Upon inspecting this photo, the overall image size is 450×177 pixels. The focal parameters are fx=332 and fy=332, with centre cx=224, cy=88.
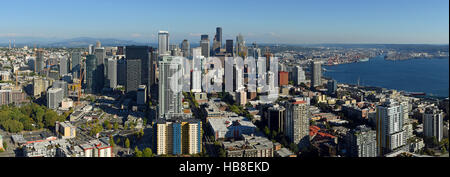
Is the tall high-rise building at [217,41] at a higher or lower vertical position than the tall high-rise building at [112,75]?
higher

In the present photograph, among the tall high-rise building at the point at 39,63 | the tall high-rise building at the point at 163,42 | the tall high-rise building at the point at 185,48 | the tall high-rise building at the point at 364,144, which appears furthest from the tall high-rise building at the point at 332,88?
the tall high-rise building at the point at 39,63

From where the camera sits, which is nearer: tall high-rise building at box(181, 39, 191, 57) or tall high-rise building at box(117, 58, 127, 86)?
tall high-rise building at box(117, 58, 127, 86)

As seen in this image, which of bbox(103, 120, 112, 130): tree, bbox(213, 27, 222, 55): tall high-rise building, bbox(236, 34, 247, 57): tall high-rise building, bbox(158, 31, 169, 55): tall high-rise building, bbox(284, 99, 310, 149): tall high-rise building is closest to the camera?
bbox(284, 99, 310, 149): tall high-rise building

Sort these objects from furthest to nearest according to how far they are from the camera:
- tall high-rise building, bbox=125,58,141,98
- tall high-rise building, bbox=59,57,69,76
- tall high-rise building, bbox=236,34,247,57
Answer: tall high-rise building, bbox=236,34,247,57 < tall high-rise building, bbox=59,57,69,76 < tall high-rise building, bbox=125,58,141,98

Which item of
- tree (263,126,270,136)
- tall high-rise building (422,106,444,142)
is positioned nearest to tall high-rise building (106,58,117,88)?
tree (263,126,270,136)

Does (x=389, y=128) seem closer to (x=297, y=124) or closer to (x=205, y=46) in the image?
(x=297, y=124)

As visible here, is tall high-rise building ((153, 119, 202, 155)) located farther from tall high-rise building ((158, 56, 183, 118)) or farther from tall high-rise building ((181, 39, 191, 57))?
tall high-rise building ((181, 39, 191, 57))

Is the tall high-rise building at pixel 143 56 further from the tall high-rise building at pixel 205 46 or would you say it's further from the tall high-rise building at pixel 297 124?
the tall high-rise building at pixel 297 124

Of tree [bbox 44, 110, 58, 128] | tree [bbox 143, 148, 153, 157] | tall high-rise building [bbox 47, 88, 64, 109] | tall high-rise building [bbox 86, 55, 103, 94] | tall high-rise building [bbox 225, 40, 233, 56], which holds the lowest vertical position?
tree [bbox 143, 148, 153, 157]
